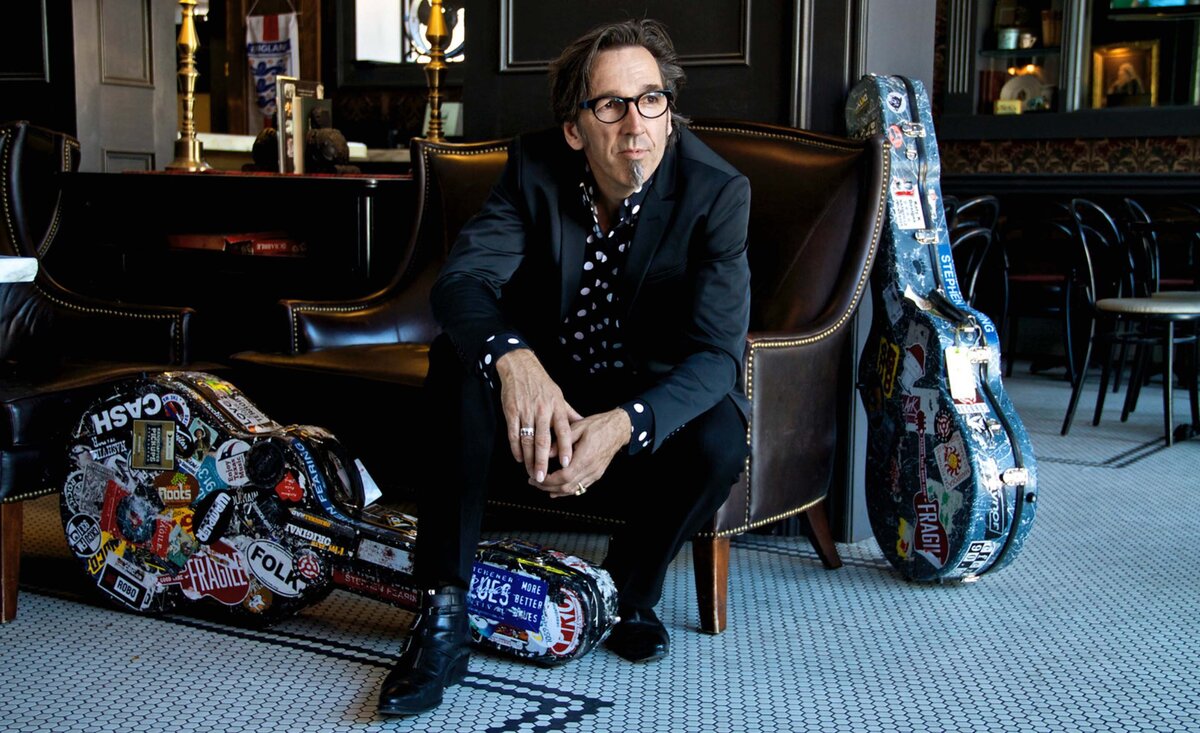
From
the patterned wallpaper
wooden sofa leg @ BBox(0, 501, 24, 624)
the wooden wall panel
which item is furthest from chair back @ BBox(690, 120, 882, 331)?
the patterned wallpaper

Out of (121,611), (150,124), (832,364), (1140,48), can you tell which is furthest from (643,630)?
(1140,48)

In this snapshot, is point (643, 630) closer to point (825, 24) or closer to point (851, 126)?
point (851, 126)

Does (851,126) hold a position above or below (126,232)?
above

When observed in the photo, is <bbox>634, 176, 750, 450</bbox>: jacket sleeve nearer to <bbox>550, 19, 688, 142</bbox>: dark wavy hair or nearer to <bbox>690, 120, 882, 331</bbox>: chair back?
<bbox>550, 19, 688, 142</bbox>: dark wavy hair

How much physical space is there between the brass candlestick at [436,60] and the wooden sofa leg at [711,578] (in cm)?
206

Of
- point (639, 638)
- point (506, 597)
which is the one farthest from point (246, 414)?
point (639, 638)

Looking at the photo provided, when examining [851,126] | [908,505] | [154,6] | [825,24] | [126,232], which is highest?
[154,6]

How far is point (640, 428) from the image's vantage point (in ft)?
6.70

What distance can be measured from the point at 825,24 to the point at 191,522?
1.93 meters

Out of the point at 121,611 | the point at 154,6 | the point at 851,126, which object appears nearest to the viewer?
the point at 121,611

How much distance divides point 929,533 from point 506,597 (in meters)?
1.02

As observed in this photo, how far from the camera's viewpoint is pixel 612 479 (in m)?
2.30

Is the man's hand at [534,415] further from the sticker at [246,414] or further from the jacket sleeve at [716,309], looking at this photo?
the sticker at [246,414]

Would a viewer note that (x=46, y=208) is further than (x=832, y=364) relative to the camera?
Yes
